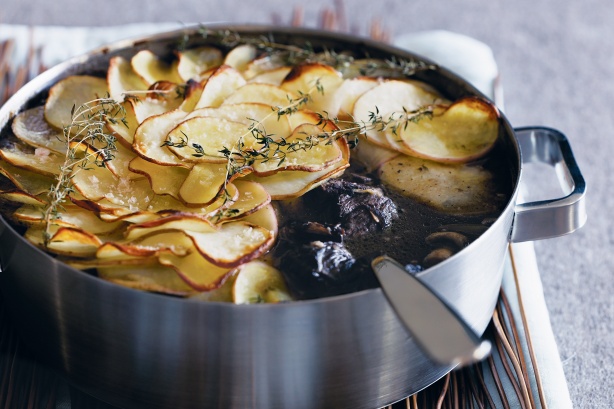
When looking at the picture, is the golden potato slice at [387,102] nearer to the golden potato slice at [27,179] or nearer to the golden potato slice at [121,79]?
the golden potato slice at [121,79]

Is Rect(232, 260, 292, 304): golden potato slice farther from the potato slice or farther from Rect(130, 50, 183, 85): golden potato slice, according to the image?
Rect(130, 50, 183, 85): golden potato slice

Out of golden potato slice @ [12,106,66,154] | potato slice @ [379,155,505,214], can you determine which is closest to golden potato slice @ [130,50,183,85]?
golden potato slice @ [12,106,66,154]

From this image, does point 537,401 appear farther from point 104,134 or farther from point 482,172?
point 104,134

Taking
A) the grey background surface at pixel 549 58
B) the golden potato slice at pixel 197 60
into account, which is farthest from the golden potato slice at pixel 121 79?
the grey background surface at pixel 549 58

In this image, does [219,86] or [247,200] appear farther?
[219,86]


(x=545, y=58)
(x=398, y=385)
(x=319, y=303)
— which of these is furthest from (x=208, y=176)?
(x=545, y=58)

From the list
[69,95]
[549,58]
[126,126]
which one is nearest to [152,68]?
[69,95]

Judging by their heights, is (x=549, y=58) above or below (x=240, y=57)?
below

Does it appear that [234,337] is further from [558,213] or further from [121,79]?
[121,79]
